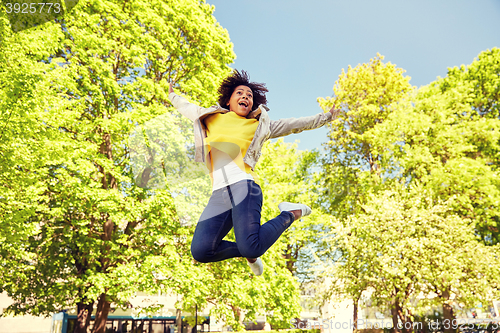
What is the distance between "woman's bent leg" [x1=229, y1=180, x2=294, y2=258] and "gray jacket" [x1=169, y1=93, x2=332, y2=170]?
247mm

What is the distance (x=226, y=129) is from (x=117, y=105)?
40.9 feet

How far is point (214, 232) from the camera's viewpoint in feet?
9.02

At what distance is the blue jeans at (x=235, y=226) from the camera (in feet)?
8.54

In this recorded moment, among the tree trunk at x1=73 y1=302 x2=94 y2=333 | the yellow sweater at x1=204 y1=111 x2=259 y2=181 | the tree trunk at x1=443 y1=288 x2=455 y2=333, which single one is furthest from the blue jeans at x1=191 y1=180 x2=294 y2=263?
the tree trunk at x1=443 y1=288 x2=455 y2=333

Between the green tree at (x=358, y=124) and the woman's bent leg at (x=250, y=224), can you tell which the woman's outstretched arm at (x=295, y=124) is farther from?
the green tree at (x=358, y=124)

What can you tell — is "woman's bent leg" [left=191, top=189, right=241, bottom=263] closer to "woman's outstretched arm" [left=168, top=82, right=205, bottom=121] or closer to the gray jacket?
the gray jacket

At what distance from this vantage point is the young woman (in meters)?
2.67

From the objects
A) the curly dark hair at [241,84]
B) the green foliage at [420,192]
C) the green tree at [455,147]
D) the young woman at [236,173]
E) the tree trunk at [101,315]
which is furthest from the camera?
the green tree at [455,147]

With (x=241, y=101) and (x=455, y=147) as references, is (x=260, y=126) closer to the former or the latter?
(x=241, y=101)

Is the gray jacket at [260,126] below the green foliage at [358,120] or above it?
below

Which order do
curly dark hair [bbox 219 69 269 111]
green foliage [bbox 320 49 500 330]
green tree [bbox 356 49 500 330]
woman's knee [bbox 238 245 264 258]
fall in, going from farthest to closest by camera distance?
green tree [bbox 356 49 500 330]
green foliage [bbox 320 49 500 330]
curly dark hair [bbox 219 69 269 111]
woman's knee [bbox 238 245 264 258]

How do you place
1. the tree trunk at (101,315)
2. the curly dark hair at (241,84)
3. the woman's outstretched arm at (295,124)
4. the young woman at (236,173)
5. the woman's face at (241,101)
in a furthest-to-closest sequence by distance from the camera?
the tree trunk at (101,315), the curly dark hair at (241,84), the woman's face at (241,101), the woman's outstretched arm at (295,124), the young woman at (236,173)

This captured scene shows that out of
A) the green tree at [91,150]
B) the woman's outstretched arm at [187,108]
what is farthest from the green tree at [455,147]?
the woman's outstretched arm at [187,108]

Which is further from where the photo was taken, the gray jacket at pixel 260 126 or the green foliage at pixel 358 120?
the green foliage at pixel 358 120
